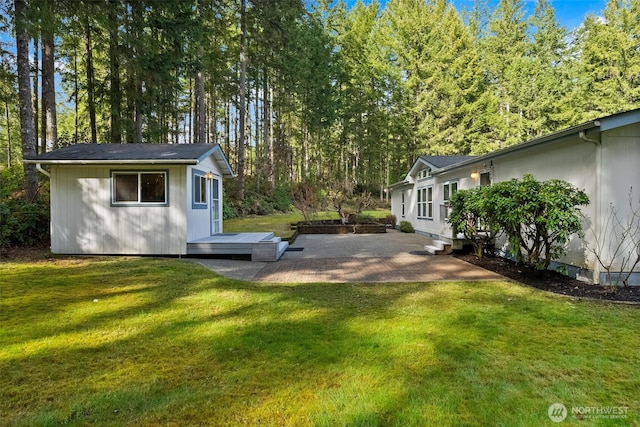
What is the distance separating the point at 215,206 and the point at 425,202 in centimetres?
885

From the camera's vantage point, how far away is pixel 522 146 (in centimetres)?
764

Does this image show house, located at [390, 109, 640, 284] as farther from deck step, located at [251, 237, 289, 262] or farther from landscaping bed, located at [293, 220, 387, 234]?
landscaping bed, located at [293, 220, 387, 234]

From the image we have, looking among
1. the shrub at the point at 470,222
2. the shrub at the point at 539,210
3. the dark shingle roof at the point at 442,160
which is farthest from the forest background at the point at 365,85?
the shrub at the point at 539,210

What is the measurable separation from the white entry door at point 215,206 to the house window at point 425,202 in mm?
8400

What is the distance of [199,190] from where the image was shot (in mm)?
9750

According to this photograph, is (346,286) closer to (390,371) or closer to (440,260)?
(390,371)

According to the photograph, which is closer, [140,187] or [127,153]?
[140,187]

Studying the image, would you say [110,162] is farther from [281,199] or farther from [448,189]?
[281,199]

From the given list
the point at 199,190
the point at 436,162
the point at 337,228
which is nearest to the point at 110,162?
the point at 199,190

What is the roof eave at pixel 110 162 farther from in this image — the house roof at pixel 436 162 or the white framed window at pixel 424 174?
the white framed window at pixel 424 174

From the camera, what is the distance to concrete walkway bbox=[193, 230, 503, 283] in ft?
22.1

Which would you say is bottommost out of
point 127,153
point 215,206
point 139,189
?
point 215,206

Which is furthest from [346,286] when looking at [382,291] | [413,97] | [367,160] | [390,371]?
[367,160]

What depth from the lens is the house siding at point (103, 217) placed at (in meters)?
8.65
